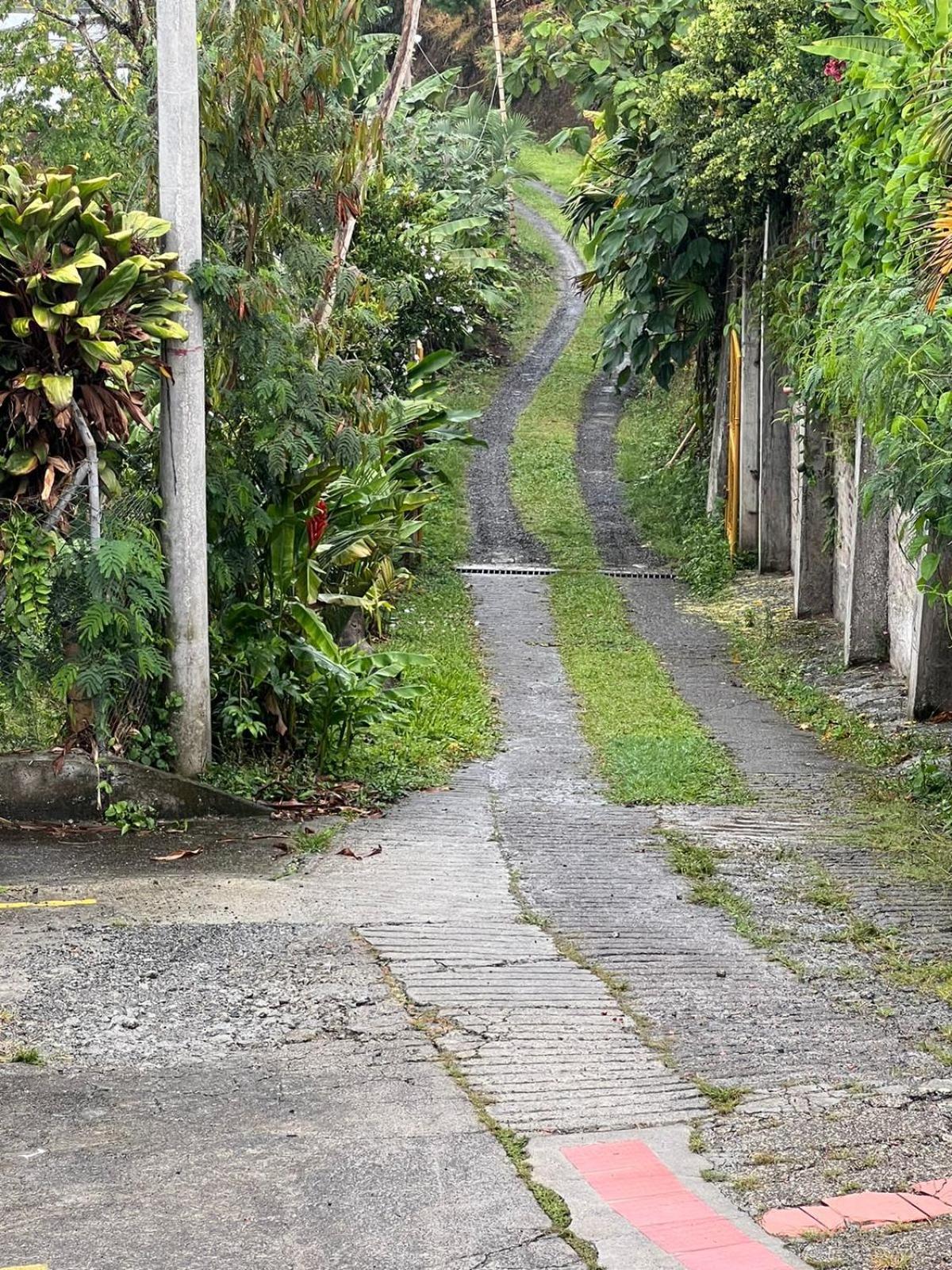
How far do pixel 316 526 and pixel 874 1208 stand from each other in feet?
20.6

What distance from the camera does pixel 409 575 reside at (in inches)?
627

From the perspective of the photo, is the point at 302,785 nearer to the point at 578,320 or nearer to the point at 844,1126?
the point at 844,1126

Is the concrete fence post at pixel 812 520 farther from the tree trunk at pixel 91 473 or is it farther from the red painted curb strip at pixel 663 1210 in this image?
the red painted curb strip at pixel 663 1210

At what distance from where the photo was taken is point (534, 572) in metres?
17.6

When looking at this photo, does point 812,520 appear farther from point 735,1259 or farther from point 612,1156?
point 735,1259

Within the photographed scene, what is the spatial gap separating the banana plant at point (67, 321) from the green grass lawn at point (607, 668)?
3.73 metres

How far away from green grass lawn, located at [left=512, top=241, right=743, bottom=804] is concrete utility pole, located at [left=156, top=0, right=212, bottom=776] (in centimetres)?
258

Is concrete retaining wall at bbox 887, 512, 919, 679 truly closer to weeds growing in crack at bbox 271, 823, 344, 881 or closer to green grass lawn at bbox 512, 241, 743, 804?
green grass lawn at bbox 512, 241, 743, 804

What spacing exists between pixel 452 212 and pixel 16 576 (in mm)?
22171

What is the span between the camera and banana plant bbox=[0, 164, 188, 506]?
7.44 metres

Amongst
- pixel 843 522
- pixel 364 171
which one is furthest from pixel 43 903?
pixel 843 522

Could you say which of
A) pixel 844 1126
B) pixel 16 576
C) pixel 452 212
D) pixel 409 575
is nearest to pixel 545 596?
pixel 409 575

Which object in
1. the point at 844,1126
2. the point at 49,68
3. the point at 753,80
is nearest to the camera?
the point at 844,1126

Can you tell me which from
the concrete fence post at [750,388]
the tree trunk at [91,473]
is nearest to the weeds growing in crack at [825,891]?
the tree trunk at [91,473]
